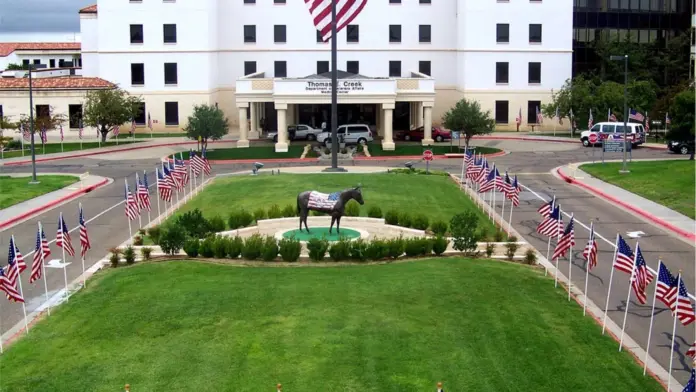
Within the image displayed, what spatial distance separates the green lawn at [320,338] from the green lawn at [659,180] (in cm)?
1815

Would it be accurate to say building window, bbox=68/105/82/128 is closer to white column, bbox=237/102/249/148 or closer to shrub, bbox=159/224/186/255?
white column, bbox=237/102/249/148

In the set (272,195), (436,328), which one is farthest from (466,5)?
(436,328)

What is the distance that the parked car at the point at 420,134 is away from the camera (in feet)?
240

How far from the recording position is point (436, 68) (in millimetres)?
82562

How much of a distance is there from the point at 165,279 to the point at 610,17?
233 ft

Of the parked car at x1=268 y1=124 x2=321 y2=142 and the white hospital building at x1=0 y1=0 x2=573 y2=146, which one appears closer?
the parked car at x1=268 y1=124 x2=321 y2=142

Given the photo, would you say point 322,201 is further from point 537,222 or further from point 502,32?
point 502,32

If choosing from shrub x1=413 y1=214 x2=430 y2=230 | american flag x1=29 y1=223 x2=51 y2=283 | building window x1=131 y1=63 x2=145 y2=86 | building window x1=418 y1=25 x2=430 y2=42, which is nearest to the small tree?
building window x1=131 y1=63 x2=145 y2=86

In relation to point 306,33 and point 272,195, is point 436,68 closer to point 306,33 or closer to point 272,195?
point 306,33

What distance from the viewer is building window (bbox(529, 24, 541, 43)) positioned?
263 ft

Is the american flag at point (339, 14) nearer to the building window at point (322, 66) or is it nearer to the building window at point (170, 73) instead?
the building window at point (322, 66)

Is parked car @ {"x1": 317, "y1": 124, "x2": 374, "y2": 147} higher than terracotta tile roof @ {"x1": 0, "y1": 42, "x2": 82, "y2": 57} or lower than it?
lower

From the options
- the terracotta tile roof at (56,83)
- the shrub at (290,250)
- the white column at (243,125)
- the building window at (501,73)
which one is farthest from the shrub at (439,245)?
the building window at (501,73)

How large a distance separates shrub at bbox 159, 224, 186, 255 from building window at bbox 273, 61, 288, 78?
5364 cm
